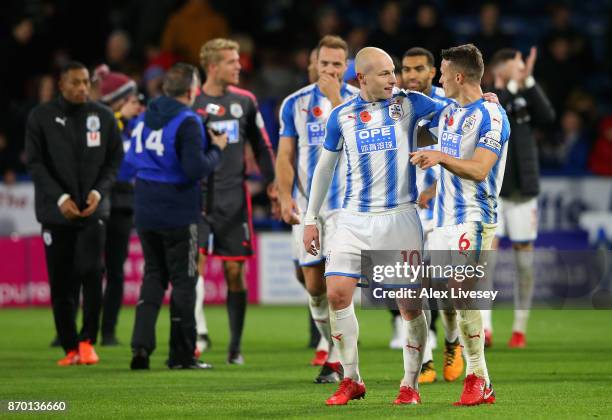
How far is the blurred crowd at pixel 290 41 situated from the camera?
18891mm

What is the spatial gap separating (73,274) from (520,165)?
475 centimetres

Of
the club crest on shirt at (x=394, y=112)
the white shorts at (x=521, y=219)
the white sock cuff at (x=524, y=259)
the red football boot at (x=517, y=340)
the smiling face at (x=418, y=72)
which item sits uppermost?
the smiling face at (x=418, y=72)

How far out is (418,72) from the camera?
396 inches

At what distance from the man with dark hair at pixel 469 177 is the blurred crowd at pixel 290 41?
32.1ft

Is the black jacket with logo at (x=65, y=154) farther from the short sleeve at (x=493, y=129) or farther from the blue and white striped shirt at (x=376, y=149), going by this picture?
the short sleeve at (x=493, y=129)

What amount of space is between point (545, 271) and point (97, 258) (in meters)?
8.01

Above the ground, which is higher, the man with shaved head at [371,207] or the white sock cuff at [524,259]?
the man with shaved head at [371,207]

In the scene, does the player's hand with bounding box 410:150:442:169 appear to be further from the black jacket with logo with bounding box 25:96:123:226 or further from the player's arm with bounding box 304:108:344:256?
the black jacket with logo with bounding box 25:96:123:226

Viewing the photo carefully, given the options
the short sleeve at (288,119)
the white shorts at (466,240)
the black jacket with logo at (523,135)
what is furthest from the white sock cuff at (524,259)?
the white shorts at (466,240)

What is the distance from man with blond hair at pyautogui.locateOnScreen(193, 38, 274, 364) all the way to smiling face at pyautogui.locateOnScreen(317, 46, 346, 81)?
4.67 ft

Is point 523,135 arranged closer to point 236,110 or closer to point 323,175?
point 236,110

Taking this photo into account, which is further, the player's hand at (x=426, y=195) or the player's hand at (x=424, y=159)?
the player's hand at (x=426, y=195)

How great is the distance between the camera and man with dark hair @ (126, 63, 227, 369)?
409 inches

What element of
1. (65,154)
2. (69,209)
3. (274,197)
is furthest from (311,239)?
(65,154)
